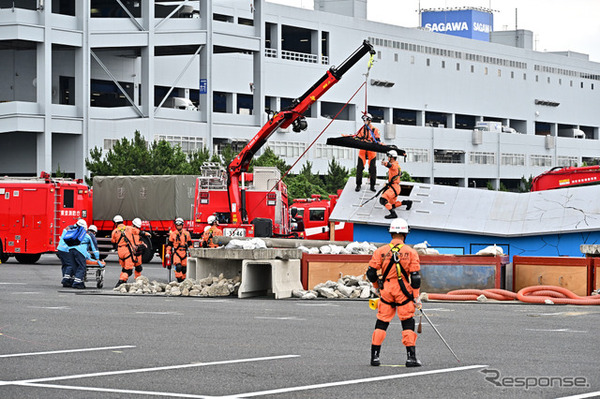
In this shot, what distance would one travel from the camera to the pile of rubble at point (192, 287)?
23.6 metres

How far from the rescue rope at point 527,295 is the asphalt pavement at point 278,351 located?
0.49m

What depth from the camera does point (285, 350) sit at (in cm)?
1366

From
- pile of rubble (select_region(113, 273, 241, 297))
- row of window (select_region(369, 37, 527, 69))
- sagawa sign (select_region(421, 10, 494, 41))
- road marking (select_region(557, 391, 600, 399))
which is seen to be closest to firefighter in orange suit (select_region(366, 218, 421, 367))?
road marking (select_region(557, 391, 600, 399))

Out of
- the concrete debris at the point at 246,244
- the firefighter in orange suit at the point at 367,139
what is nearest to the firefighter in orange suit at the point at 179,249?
the concrete debris at the point at 246,244

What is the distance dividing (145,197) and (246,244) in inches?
653

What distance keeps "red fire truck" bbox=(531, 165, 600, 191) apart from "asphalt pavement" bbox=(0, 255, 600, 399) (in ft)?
54.0

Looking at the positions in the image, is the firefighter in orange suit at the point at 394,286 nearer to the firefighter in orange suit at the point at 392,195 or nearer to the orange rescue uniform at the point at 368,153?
the orange rescue uniform at the point at 368,153

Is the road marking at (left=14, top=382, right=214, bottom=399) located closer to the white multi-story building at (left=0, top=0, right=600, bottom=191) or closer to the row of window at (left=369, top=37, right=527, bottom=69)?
the white multi-story building at (left=0, top=0, right=600, bottom=191)

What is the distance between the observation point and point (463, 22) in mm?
128875

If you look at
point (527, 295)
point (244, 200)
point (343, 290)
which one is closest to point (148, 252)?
point (244, 200)

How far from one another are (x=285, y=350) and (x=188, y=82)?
7079 cm

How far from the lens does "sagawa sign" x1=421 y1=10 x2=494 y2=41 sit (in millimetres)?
128875

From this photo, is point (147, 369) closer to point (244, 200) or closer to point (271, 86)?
point (244, 200)

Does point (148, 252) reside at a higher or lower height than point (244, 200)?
lower
